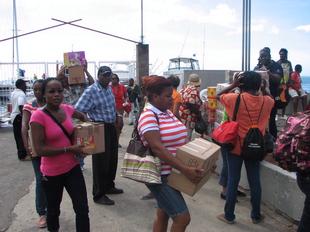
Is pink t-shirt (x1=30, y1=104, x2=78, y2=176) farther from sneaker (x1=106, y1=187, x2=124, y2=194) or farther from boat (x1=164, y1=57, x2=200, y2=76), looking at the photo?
boat (x1=164, y1=57, x2=200, y2=76)

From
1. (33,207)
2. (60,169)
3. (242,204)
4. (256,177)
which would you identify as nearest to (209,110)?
(242,204)

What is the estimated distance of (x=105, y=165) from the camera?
6.01 metres

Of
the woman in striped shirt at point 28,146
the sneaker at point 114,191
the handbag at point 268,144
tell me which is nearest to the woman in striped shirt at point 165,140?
the woman in striped shirt at point 28,146

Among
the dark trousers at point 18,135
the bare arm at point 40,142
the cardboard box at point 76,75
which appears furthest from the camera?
the dark trousers at point 18,135

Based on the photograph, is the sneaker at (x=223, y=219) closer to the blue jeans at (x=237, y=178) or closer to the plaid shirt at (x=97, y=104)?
the blue jeans at (x=237, y=178)

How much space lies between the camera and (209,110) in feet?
26.9

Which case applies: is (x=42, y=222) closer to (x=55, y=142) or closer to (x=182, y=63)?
(x=55, y=142)

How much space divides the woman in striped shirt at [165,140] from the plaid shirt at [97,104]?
7.76 ft

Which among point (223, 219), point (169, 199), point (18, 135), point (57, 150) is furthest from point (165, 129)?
point (18, 135)

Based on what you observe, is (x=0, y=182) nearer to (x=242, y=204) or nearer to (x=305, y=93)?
(x=242, y=204)

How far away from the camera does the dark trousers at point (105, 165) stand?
591 cm

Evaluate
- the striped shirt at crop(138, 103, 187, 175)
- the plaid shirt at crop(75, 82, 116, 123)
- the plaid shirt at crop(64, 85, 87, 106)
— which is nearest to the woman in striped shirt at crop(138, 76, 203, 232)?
the striped shirt at crop(138, 103, 187, 175)

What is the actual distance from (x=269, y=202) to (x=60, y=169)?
9.96 ft

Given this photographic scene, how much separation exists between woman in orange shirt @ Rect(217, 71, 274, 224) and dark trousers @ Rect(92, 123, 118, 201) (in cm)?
176
